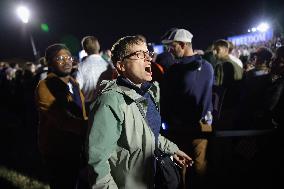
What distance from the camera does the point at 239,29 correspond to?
37719 millimetres

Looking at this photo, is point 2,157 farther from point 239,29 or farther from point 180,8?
point 180,8

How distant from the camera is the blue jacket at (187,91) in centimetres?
438

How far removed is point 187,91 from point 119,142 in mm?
2187

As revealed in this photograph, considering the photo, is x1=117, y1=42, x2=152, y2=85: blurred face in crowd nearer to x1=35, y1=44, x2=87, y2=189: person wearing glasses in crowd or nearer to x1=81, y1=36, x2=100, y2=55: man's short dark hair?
x1=35, y1=44, x2=87, y2=189: person wearing glasses in crowd

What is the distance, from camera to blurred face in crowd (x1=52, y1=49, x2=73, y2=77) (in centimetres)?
367

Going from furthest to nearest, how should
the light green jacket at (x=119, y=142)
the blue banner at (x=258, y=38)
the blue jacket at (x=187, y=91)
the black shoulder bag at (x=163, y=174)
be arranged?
the blue banner at (x=258, y=38)
the blue jacket at (x=187, y=91)
the black shoulder bag at (x=163, y=174)
the light green jacket at (x=119, y=142)

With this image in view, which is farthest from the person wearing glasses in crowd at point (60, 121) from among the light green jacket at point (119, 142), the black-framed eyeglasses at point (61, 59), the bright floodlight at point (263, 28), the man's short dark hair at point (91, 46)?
the bright floodlight at point (263, 28)

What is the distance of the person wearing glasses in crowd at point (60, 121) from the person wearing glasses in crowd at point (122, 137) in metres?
0.97

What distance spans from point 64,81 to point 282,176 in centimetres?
282

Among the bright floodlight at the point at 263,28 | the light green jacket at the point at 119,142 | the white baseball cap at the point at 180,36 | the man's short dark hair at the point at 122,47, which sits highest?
the man's short dark hair at the point at 122,47

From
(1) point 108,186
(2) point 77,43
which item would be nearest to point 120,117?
(1) point 108,186

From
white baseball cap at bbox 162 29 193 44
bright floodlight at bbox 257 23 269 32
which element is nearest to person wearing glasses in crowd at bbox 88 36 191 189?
white baseball cap at bbox 162 29 193 44

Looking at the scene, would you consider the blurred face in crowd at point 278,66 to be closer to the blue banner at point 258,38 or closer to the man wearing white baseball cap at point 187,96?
the man wearing white baseball cap at point 187,96

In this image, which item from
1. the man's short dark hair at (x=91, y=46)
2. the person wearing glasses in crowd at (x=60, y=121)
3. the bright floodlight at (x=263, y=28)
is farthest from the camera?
the bright floodlight at (x=263, y=28)
